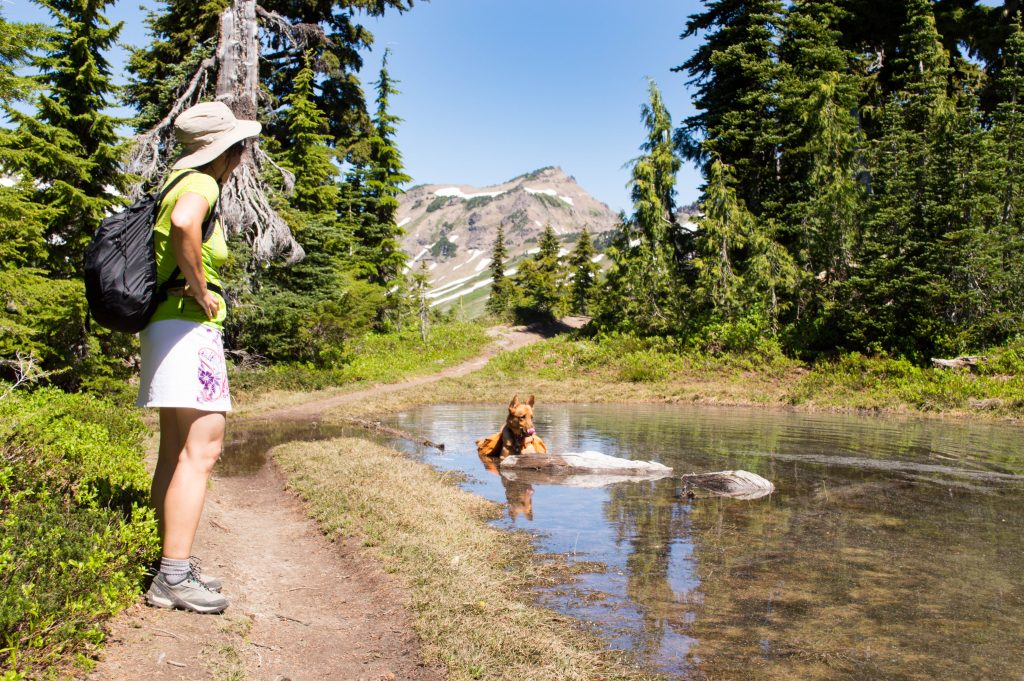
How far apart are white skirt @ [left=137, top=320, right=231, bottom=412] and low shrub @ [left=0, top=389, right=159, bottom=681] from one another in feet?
2.55

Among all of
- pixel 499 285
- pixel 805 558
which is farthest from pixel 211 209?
pixel 499 285

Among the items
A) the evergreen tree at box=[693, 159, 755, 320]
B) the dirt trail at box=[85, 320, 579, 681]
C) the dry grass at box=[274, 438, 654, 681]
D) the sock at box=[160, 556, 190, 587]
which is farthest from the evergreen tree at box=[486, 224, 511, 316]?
the sock at box=[160, 556, 190, 587]

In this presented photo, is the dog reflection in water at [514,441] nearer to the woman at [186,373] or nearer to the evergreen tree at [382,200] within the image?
the woman at [186,373]

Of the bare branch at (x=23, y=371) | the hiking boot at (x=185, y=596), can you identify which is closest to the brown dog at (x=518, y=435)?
the bare branch at (x=23, y=371)

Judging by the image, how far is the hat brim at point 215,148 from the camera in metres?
3.95

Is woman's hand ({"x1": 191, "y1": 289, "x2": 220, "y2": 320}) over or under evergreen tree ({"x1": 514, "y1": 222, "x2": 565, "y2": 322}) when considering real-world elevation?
under

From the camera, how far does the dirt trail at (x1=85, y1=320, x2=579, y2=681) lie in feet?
11.2

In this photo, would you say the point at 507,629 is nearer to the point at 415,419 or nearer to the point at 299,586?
the point at 299,586

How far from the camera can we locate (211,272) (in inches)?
161

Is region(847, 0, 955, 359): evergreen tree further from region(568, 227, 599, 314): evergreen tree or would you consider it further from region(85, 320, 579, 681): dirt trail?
region(568, 227, 599, 314): evergreen tree

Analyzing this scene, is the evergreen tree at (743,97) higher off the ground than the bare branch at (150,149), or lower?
higher

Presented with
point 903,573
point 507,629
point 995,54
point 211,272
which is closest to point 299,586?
point 507,629

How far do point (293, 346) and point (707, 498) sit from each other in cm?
1831

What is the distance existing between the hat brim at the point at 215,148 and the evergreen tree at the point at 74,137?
1006 centimetres
